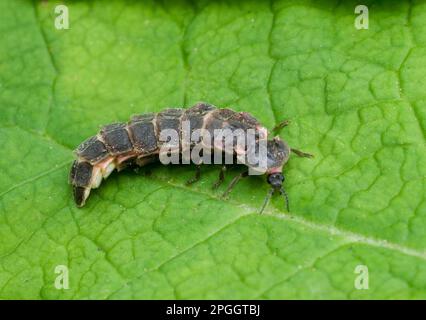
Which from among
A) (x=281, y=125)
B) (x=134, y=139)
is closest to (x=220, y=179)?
(x=281, y=125)

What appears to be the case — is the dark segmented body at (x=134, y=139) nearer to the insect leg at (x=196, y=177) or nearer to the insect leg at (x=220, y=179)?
the insect leg at (x=196, y=177)

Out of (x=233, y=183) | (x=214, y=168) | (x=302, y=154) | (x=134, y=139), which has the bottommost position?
(x=233, y=183)

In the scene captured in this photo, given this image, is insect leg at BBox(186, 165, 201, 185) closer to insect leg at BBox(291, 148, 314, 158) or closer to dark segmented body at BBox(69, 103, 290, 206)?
dark segmented body at BBox(69, 103, 290, 206)

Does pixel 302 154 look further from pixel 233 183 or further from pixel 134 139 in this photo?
pixel 134 139

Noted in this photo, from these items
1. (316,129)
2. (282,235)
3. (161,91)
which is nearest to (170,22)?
(161,91)

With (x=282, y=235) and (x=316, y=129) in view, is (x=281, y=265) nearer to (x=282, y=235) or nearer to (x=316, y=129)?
(x=282, y=235)

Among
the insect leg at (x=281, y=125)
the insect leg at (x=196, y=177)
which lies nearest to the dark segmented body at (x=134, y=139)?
the insect leg at (x=281, y=125)

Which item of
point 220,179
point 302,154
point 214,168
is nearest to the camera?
point 302,154
